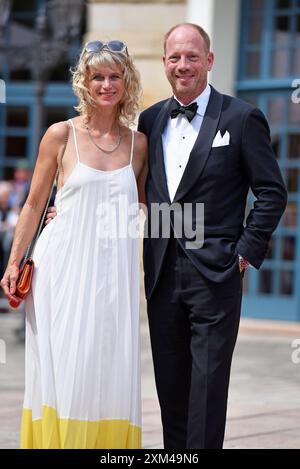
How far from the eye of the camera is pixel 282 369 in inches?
333

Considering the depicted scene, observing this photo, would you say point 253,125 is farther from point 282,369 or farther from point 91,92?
point 282,369

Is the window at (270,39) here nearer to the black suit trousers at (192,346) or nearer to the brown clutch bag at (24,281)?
the black suit trousers at (192,346)

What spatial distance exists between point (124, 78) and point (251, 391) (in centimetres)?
370

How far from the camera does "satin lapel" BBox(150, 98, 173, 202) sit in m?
4.39

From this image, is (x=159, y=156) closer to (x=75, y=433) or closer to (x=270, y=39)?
(x=75, y=433)

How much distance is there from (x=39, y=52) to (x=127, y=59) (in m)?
7.84

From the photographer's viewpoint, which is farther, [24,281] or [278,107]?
[278,107]

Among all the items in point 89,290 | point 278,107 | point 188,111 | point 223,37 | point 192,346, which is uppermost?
point 223,37

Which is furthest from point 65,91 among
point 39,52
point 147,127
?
point 147,127

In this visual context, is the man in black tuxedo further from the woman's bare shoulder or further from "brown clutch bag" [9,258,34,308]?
"brown clutch bag" [9,258,34,308]

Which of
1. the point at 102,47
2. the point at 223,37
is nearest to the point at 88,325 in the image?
the point at 102,47

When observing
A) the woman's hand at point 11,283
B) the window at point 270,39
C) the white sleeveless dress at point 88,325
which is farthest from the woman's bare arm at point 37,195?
the window at point 270,39

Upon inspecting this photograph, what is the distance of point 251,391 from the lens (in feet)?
24.5

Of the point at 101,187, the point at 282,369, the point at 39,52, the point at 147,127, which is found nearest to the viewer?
the point at 101,187
